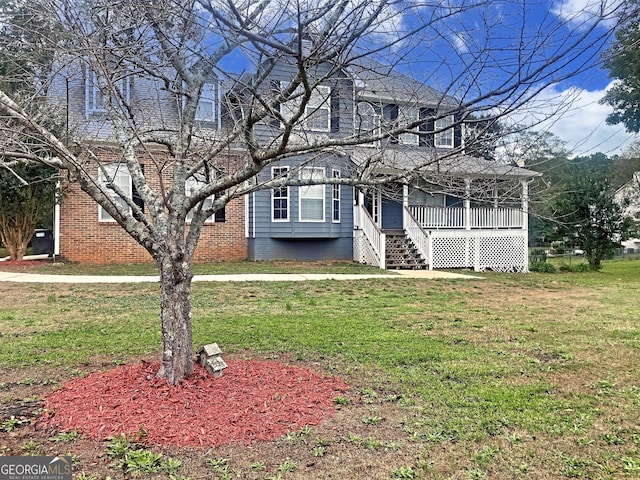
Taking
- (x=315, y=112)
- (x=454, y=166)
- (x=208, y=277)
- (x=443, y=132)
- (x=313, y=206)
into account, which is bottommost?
(x=208, y=277)

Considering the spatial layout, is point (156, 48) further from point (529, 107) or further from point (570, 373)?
point (570, 373)

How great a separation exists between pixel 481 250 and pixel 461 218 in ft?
4.28

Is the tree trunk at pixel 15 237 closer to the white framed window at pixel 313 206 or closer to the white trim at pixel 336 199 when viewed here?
the white framed window at pixel 313 206

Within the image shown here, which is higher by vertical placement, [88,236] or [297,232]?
[297,232]

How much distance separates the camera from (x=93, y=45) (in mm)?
3355

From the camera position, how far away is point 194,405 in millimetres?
3488

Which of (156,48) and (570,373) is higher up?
(156,48)

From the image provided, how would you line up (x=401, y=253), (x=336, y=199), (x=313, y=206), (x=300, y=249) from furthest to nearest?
(x=300, y=249), (x=336, y=199), (x=313, y=206), (x=401, y=253)

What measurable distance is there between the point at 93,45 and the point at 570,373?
16.0 feet

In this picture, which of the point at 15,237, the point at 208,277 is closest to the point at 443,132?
the point at 208,277

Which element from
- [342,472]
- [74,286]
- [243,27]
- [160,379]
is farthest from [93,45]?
[74,286]

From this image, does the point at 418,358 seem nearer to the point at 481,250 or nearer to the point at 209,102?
the point at 209,102

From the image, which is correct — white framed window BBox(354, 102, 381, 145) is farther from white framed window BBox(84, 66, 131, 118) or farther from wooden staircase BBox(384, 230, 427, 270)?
wooden staircase BBox(384, 230, 427, 270)

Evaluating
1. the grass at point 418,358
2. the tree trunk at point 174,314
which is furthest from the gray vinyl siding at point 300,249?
the tree trunk at point 174,314
